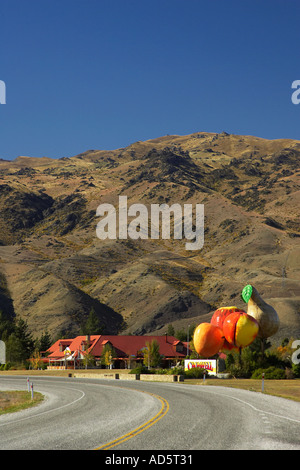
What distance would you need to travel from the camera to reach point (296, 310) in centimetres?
14325

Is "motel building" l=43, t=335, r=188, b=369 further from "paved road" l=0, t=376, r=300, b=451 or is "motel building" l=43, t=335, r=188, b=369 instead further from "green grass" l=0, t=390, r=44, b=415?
"paved road" l=0, t=376, r=300, b=451

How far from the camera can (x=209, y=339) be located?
66.6 m

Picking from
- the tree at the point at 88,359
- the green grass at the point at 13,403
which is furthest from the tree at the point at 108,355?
the green grass at the point at 13,403

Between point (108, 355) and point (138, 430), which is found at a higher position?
point (138, 430)

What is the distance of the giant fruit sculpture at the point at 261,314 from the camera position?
67.6m

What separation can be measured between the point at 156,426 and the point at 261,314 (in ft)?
167

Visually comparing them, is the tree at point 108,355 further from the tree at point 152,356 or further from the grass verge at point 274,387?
the grass verge at point 274,387

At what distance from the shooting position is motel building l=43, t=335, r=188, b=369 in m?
102

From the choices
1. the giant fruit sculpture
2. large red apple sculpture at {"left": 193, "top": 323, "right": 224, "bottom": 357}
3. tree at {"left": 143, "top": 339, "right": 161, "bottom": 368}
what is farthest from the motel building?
the giant fruit sculpture

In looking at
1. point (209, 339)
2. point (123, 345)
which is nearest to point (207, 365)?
point (209, 339)

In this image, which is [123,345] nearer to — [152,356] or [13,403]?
[152,356]
